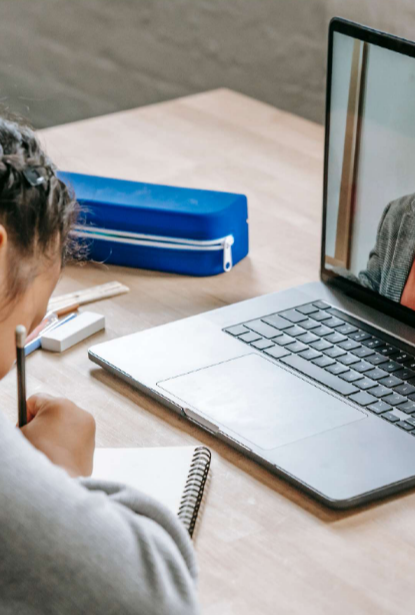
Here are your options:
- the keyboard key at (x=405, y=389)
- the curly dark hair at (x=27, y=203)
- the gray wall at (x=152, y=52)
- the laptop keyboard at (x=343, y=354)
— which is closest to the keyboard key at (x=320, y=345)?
the laptop keyboard at (x=343, y=354)

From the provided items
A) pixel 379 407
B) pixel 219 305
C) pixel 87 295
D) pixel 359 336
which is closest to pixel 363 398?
pixel 379 407

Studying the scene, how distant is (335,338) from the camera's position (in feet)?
3.02

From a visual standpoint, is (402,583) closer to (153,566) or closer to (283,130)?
(153,566)

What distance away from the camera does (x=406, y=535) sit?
0.67 metres

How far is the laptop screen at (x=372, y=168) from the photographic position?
0.93m

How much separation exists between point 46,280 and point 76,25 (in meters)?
2.32

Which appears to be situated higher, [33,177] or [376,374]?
[33,177]

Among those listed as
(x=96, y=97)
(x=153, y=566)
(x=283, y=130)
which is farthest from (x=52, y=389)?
(x=96, y=97)

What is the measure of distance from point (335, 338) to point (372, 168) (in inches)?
7.8

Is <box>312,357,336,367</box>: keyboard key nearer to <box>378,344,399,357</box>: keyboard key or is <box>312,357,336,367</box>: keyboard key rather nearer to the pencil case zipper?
<box>378,344,399,357</box>: keyboard key

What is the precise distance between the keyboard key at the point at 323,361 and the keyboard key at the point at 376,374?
0.13 feet

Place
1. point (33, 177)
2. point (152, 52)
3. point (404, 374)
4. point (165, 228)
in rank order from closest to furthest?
point (33, 177) → point (404, 374) → point (165, 228) → point (152, 52)

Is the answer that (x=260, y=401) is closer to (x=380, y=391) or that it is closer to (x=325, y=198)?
(x=380, y=391)

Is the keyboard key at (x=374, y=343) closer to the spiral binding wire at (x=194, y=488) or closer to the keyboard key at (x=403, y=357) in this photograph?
the keyboard key at (x=403, y=357)
